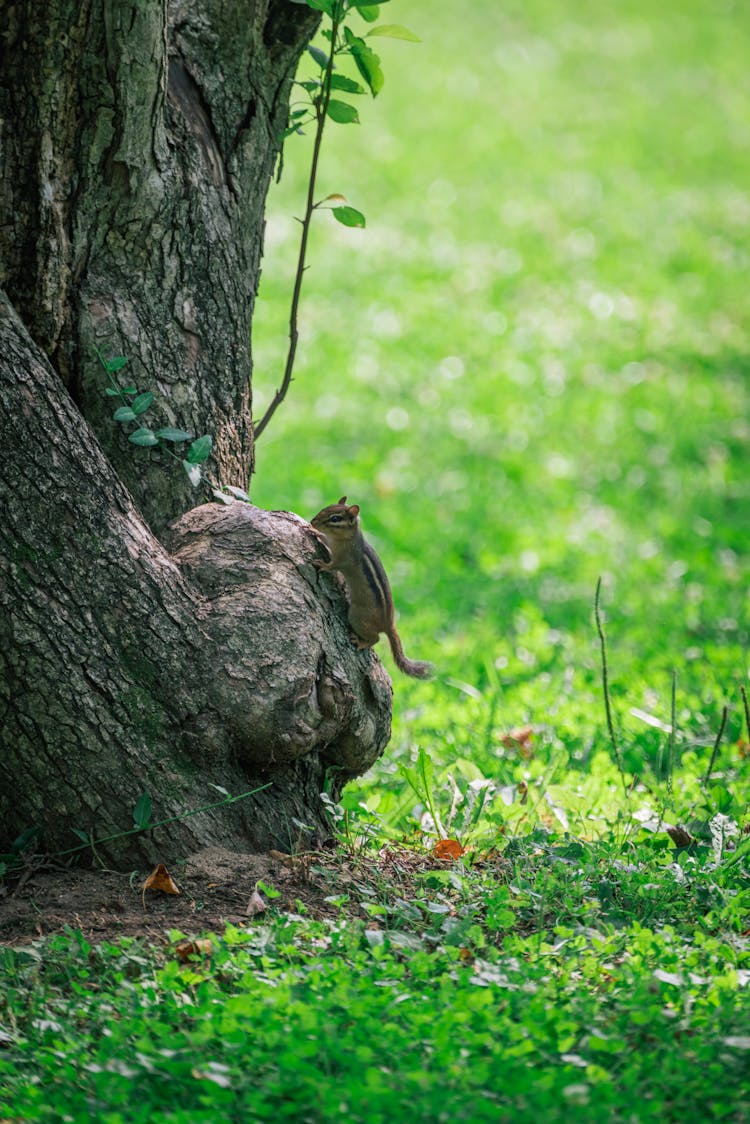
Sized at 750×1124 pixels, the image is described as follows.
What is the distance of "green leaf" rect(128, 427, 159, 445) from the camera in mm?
3610

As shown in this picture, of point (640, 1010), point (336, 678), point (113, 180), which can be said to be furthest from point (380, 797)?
point (113, 180)

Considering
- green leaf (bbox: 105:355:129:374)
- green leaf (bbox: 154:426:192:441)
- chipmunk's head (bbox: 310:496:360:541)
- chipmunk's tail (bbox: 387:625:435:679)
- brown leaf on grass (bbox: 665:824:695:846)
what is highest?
green leaf (bbox: 105:355:129:374)

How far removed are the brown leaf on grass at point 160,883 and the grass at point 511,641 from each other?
311 mm

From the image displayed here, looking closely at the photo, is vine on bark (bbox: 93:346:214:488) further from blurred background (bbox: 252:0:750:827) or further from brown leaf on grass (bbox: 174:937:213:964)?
blurred background (bbox: 252:0:750:827)

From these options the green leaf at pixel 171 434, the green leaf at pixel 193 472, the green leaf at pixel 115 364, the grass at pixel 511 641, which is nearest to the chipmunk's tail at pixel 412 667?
the grass at pixel 511 641

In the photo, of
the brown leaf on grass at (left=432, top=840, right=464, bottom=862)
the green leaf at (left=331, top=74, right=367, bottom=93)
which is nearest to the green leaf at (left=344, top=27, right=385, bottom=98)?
the green leaf at (left=331, top=74, right=367, bottom=93)

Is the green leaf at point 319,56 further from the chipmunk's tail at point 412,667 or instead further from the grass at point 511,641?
the grass at point 511,641

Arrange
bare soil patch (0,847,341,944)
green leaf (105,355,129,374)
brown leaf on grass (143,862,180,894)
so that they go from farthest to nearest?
1. green leaf (105,355,129,374)
2. brown leaf on grass (143,862,180,894)
3. bare soil patch (0,847,341,944)

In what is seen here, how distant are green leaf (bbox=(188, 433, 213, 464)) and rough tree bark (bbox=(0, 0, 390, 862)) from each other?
3.9 inches

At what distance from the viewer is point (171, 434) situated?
3688 millimetres

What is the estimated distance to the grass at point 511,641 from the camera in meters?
2.50

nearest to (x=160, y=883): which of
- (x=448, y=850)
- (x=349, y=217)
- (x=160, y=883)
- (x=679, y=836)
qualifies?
(x=160, y=883)

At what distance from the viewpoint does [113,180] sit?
3.58 meters

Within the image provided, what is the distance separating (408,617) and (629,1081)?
4.47 meters
